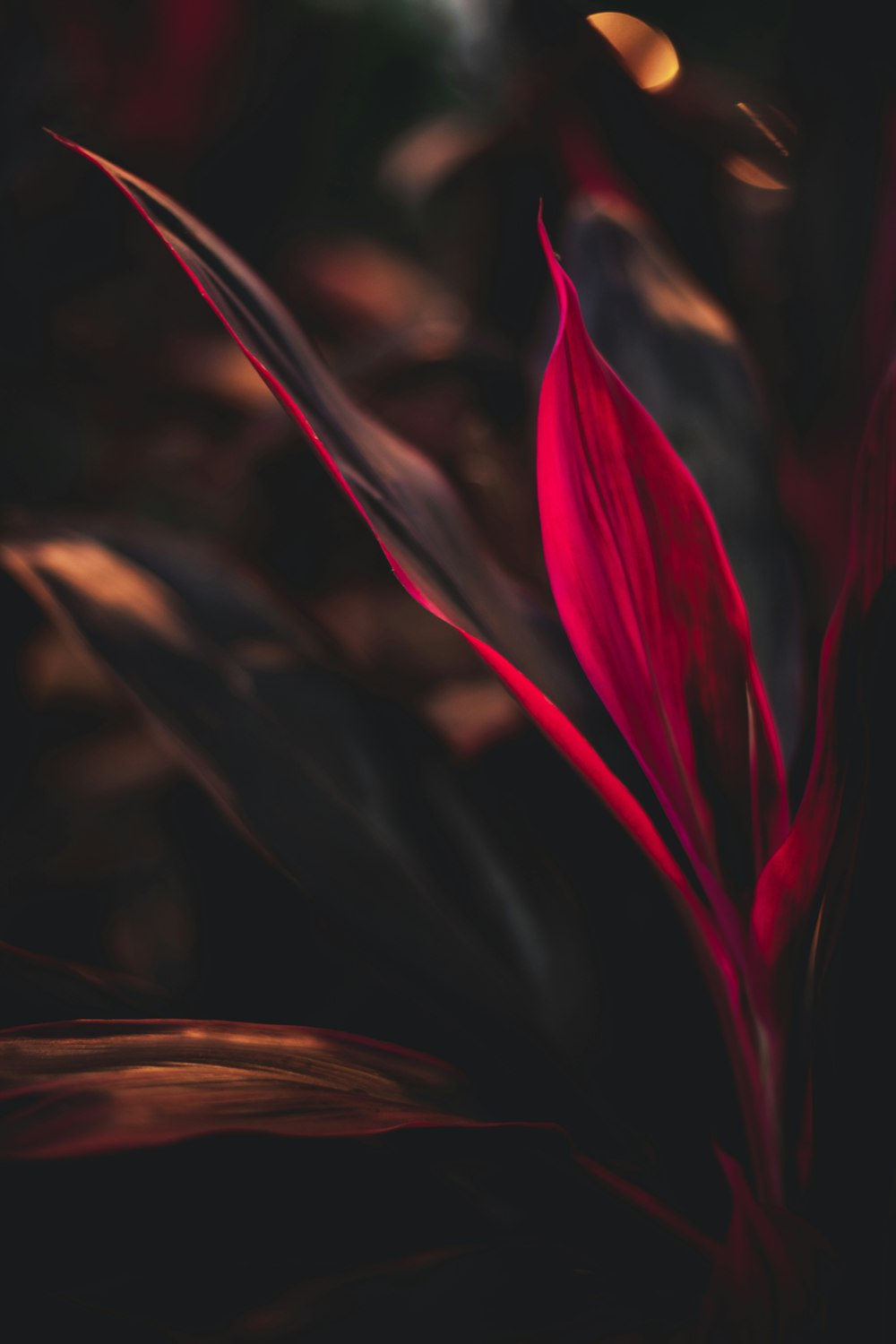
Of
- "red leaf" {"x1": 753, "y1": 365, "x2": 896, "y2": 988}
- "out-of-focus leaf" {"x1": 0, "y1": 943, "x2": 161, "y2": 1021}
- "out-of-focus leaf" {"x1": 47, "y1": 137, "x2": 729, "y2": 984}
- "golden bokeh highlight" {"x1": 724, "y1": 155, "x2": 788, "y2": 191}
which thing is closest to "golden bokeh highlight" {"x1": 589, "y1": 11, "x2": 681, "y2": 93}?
"golden bokeh highlight" {"x1": 724, "y1": 155, "x2": 788, "y2": 191}

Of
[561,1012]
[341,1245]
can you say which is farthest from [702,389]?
[341,1245]

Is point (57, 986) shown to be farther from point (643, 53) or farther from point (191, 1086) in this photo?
point (643, 53)

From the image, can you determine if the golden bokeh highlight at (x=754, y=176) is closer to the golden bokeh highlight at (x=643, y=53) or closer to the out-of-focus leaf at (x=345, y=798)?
the golden bokeh highlight at (x=643, y=53)

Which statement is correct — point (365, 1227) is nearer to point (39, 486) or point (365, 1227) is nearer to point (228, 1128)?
point (228, 1128)

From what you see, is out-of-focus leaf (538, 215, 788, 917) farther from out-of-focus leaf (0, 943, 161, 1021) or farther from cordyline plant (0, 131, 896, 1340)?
out-of-focus leaf (0, 943, 161, 1021)

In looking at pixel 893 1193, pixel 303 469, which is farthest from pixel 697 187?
pixel 893 1193

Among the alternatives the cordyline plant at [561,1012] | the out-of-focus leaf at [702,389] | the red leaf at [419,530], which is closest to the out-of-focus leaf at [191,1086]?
the cordyline plant at [561,1012]
